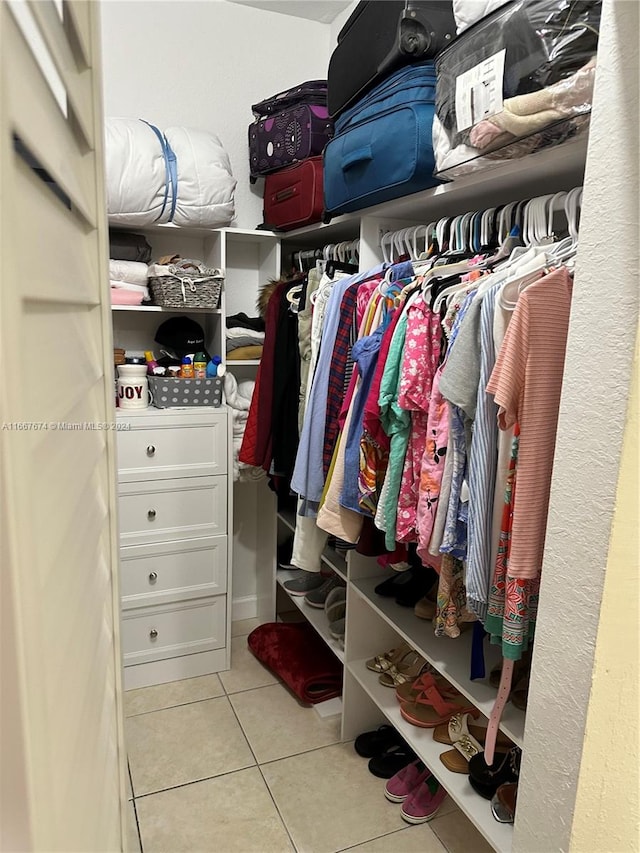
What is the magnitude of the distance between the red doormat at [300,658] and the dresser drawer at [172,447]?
0.74 m

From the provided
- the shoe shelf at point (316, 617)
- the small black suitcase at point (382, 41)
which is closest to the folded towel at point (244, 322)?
the small black suitcase at point (382, 41)

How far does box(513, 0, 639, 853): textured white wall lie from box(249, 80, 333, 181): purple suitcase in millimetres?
1479

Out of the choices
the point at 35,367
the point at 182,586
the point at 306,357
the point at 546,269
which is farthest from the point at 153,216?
the point at 35,367

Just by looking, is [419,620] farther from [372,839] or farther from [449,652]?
A: [372,839]

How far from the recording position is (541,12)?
1.02 meters

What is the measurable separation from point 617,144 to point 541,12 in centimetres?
43

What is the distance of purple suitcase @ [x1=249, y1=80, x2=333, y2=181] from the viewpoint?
211cm

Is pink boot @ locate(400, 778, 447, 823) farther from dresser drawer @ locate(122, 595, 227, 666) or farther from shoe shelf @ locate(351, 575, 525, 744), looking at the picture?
dresser drawer @ locate(122, 595, 227, 666)

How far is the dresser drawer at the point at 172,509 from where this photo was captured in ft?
6.94

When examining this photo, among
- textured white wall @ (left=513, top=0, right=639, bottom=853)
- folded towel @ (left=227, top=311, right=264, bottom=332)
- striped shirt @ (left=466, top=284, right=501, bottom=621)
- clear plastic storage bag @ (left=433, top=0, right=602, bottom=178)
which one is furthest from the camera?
folded towel @ (left=227, top=311, right=264, bottom=332)

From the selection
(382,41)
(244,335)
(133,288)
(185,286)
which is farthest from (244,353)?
(382,41)

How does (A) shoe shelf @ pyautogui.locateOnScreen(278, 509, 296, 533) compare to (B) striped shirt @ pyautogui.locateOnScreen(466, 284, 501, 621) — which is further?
(A) shoe shelf @ pyautogui.locateOnScreen(278, 509, 296, 533)

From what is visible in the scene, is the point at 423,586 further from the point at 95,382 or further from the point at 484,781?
the point at 95,382

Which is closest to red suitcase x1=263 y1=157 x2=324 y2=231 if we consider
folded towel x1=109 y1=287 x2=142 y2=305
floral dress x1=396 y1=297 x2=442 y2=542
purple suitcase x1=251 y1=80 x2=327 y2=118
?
purple suitcase x1=251 y1=80 x2=327 y2=118
